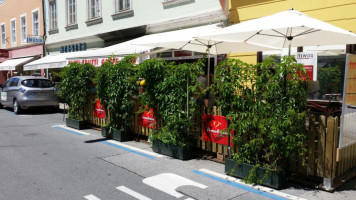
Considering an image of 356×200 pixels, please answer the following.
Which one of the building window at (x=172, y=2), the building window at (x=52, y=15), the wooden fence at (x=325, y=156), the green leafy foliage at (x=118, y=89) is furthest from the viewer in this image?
the building window at (x=52, y=15)

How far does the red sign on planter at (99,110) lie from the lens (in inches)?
363

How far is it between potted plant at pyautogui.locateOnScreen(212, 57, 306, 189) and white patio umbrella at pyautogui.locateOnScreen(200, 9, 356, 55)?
55cm

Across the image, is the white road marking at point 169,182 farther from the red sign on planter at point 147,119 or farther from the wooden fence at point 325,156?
the red sign on planter at point 147,119

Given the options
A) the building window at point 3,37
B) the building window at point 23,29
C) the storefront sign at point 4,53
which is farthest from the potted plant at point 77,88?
the building window at point 3,37

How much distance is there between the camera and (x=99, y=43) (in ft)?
53.9

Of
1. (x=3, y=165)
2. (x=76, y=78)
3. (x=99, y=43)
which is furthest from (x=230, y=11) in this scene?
(x=99, y=43)

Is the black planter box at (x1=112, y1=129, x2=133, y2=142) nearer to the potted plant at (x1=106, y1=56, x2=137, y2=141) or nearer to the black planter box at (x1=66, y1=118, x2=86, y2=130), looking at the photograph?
the potted plant at (x1=106, y1=56, x2=137, y2=141)

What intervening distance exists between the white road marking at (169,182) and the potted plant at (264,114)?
2.59ft

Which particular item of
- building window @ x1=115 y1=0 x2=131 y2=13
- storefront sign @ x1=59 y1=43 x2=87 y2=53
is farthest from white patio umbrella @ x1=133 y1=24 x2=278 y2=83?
storefront sign @ x1=59 y1=43 x2=87 y2=53

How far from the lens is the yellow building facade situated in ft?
24.8

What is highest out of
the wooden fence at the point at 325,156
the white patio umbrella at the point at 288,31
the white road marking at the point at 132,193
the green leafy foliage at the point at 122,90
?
the white patio umbrella at the point at 288,31

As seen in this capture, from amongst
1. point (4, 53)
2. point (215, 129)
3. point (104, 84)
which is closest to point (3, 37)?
point (4, 53)

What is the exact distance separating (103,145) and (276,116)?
15.2 ft

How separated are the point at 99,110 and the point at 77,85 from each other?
3.50ft
